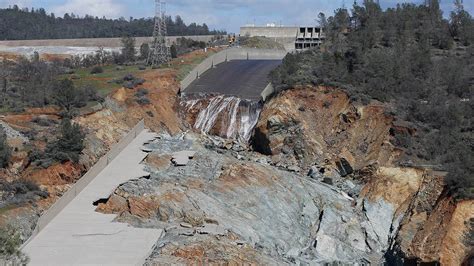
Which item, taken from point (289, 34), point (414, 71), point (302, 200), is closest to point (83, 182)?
point (302, 200)

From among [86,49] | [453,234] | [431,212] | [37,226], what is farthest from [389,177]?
[86,49]

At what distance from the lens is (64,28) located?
136375mm

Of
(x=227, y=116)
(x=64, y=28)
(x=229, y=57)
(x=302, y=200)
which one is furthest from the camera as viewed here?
(x=64, y=28)

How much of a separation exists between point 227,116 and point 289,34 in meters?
44.2

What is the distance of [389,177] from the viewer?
32.5 meters

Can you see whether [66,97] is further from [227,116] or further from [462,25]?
[462,25]

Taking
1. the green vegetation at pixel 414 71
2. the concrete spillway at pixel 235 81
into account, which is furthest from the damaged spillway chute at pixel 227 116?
the green vegetation at pixel 414 71

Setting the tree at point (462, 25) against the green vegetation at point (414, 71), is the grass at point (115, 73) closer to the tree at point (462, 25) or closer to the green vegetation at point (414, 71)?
the green vegetation at point (414, 71)

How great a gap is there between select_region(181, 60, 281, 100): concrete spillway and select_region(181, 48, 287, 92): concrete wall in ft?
1.34

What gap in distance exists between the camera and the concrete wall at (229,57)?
52.3 meters

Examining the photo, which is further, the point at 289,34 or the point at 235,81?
the point at 289,34

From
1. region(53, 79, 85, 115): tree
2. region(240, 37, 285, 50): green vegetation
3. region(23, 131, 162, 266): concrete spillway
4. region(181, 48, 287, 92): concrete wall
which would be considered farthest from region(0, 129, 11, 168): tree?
region(240, 37, 285, 50): green vegetation

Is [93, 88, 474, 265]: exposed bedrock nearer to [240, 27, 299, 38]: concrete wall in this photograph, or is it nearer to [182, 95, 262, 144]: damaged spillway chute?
[182, 95, 262, 144]: damaged spillway chute

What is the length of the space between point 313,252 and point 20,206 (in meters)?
11.7
